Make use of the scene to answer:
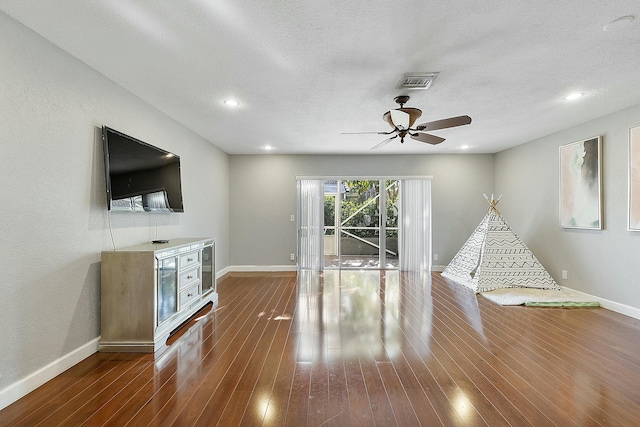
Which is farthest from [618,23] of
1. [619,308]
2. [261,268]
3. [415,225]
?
[261,268]

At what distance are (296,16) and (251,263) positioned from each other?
5.22m

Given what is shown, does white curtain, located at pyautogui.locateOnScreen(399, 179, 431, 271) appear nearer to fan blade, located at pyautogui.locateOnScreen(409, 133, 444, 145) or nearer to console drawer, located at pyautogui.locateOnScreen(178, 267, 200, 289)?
fan blade, located at pyautogui.locateOnScreen(409, 133, 444, 145)

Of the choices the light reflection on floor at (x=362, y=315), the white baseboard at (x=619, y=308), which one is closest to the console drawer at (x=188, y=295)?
the light reflection on floor at (x=362, y=315)

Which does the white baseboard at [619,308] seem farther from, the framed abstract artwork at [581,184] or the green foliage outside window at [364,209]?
the green foliage outside window at [364,209]

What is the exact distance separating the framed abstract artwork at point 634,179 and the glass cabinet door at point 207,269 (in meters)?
5.17

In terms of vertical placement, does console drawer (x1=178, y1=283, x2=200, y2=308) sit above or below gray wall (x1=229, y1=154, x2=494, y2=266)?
below

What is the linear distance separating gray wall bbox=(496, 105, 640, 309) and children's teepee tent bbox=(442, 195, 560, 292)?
410 mm

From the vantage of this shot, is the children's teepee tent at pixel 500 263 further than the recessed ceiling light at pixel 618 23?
Yes

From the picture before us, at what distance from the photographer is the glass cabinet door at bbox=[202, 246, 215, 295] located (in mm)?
3895

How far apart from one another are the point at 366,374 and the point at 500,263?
12.1 ft

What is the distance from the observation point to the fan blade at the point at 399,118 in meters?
3.01

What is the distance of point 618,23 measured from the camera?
2.01m

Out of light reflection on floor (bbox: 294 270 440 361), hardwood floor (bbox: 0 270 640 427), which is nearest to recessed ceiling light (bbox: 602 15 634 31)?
hardwood floor (bbox: 0 270 640 427)

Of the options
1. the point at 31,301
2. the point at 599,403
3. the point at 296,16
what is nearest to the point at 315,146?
the point at 296,16
